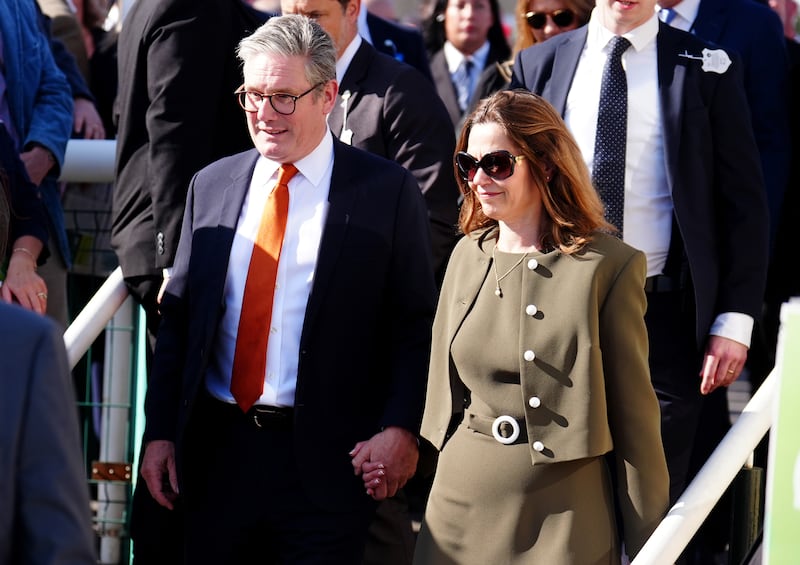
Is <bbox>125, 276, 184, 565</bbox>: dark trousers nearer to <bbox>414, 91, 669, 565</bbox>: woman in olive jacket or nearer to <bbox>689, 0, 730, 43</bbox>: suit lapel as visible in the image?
<bbox>414, 91, 669, 565</bbox>: woman in olive jacket

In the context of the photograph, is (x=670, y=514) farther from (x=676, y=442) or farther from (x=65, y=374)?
(x=65, y=374)

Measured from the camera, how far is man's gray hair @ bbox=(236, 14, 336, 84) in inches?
150

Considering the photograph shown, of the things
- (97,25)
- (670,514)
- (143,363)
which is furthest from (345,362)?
(97,25)

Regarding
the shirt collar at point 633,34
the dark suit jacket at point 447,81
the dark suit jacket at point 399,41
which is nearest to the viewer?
the shirt collar at point 633,34

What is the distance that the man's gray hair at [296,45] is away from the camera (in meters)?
3.82

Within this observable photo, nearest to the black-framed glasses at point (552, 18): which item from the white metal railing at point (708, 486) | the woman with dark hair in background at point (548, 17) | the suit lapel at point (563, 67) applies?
the woman with dark hair in background at point (548, 17)

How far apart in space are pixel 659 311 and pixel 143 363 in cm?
189

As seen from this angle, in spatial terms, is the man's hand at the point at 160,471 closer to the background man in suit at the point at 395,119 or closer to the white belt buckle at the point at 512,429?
the white belt buckle at the point at 512,429

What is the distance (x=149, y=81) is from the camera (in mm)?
4562

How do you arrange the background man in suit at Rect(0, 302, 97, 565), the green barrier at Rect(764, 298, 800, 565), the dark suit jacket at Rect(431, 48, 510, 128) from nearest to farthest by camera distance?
the background man in suit at Rect(0, 302, 97, 565) < the green barrier at Rect(764, 298, 800, 565) < the dark suit jacket at Rect(431, 48, 510, 128)

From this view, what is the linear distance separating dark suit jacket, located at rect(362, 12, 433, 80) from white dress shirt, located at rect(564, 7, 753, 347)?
7.79 feet

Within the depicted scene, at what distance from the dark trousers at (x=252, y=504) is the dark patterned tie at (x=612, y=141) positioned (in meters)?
1.18

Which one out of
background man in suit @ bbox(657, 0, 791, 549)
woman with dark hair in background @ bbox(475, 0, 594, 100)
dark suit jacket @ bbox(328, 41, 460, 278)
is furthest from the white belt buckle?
woman with dark hair in background @ bbox(475, 0, 594, 100)

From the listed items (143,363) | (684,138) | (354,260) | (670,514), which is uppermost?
(684,138)
